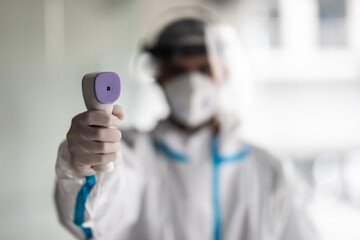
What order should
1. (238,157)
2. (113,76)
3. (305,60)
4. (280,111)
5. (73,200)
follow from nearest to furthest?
(113,76) → (73,200) → (238,157) → (305,60) → (280,111)

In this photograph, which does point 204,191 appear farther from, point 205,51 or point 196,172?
point 205,51

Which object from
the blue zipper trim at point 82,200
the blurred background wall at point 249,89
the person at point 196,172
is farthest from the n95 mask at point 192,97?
the blue zipper trim at point 82,200

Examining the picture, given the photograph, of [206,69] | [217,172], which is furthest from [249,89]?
[217,172]

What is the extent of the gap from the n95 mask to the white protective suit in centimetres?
6

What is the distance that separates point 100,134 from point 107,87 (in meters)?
0.07

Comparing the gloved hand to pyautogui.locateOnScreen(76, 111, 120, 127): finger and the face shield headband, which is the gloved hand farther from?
the face shield headband

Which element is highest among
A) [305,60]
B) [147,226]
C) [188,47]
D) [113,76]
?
[305,60]

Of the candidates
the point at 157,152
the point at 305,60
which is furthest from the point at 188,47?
the point at 305,60

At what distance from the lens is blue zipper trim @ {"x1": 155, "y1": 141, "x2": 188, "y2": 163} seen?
95 centimetres

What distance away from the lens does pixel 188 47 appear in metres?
1.00

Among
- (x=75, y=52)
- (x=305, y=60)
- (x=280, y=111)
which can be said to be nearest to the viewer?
(x=75, y=52)

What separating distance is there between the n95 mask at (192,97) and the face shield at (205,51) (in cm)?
4

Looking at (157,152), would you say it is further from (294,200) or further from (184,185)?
(294,200)

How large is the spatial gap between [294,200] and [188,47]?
1.71 feet
